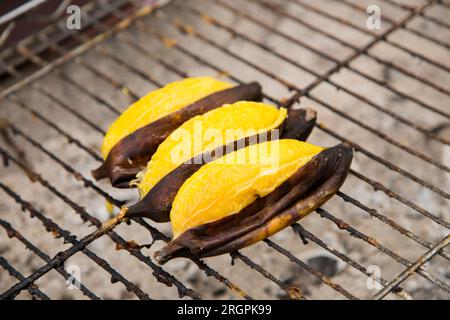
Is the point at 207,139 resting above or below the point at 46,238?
above

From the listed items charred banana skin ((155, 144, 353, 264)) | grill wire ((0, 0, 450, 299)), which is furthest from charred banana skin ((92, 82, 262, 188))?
charred banana skin ((155, 144, 353, 264))

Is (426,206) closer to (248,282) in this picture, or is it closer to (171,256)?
(248,282)

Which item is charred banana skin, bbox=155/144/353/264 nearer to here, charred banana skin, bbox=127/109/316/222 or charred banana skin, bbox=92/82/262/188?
charred banana skin, bbox=127/109/316/222

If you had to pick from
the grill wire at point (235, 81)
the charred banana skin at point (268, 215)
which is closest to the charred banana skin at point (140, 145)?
the grill wire at point (235, 81)

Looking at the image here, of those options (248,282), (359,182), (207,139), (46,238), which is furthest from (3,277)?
(359,182)

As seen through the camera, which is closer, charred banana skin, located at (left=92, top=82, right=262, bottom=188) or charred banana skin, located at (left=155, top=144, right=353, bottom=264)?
charred banana skin, located at (left=155, top=144, right=353, bottom=264)

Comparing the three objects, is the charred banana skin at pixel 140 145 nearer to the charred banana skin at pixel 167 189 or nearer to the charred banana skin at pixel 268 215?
the charred banana skin at pixel 167 189
